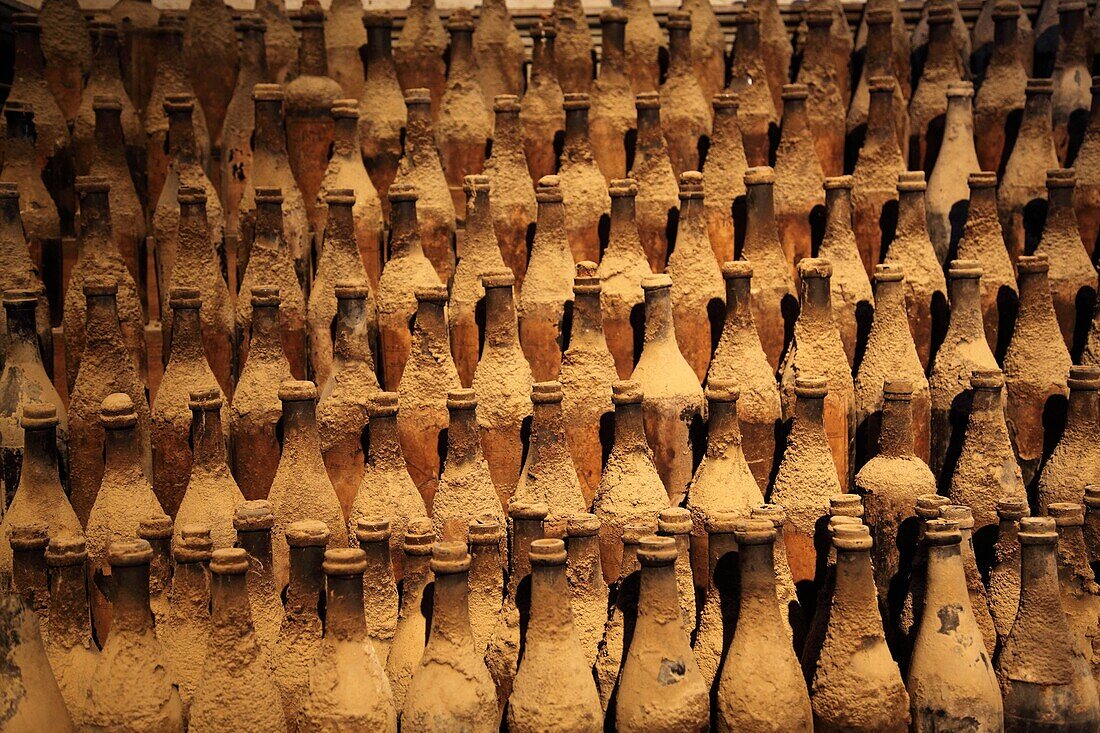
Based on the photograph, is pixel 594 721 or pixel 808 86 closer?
pixel 594 721

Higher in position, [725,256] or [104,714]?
[725,256]

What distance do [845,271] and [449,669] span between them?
1.96 meters

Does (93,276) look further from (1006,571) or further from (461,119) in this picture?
(1006,571)

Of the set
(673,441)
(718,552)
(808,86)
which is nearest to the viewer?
(718,552)

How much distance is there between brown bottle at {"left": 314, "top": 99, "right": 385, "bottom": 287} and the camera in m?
4.95

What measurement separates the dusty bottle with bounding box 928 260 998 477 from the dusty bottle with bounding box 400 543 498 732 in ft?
5.52

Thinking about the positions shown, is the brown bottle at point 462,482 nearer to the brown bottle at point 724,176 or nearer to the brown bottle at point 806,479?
the brown bottle at point 806,479

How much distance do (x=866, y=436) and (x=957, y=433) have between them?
0.89 feet

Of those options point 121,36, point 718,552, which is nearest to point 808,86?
point 718,552

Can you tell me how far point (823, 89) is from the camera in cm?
540

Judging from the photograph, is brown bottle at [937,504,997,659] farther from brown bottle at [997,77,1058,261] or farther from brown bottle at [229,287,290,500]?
brown bottle at [229,287,290,500]

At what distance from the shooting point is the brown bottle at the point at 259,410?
4.50 meters

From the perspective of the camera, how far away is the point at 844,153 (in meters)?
5.44

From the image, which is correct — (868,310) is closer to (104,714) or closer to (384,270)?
(384,270)
